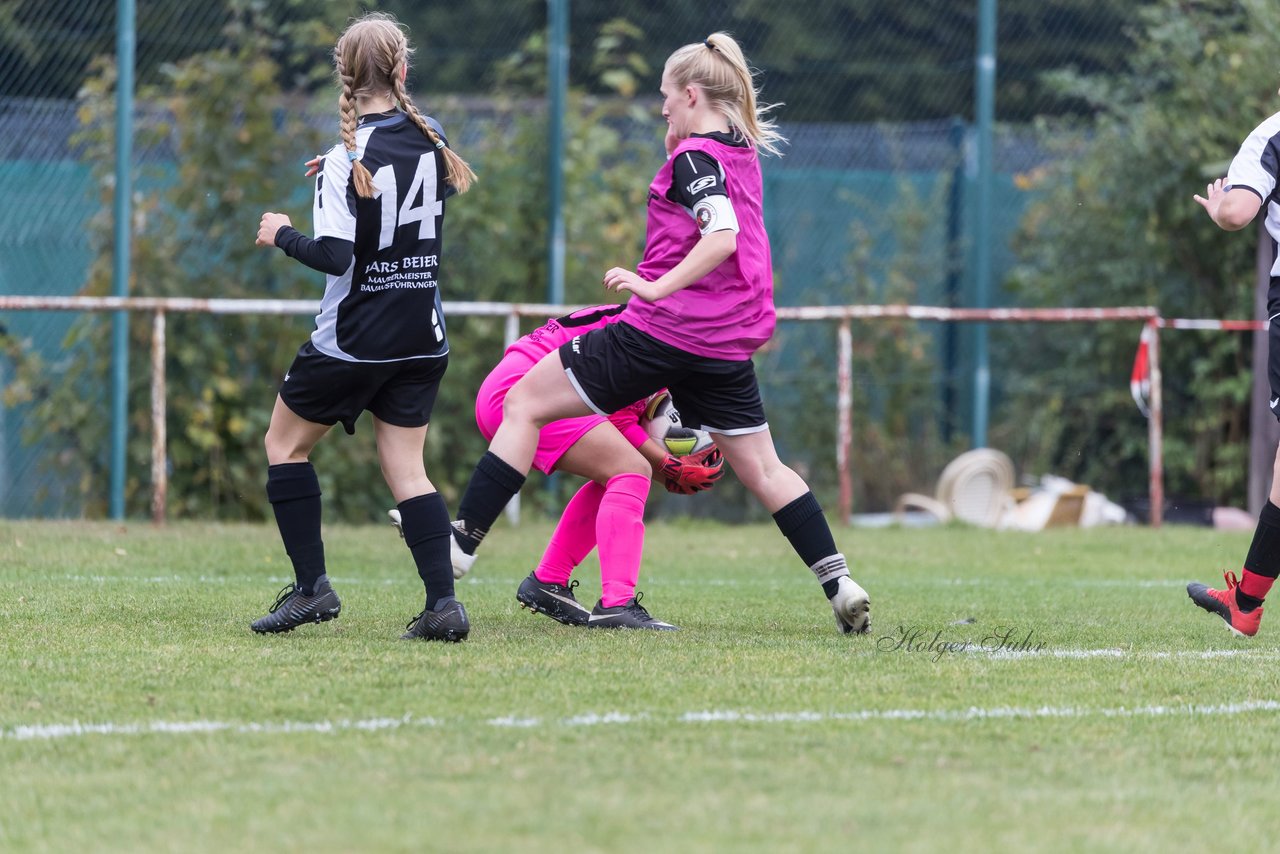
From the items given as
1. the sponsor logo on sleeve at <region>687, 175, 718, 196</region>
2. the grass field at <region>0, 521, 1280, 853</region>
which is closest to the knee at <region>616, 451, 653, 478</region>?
the grass field at <region>0, 521, 1280, 853</region>

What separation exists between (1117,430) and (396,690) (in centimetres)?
858

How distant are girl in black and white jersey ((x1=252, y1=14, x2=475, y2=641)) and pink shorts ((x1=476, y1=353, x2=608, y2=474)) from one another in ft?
1.66

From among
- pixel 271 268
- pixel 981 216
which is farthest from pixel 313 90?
pixel 981 216

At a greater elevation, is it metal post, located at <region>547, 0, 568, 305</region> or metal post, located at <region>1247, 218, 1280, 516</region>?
metal post, located at <region>547, 0, 568, 305</region>

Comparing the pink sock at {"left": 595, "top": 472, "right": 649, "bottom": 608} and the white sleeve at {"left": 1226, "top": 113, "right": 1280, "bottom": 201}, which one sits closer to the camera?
the white sleeve at {"left": 1226, "top": 113, "right": 1280, "bottom": 201}

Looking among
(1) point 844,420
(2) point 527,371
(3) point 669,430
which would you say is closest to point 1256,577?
(3) point 669,430

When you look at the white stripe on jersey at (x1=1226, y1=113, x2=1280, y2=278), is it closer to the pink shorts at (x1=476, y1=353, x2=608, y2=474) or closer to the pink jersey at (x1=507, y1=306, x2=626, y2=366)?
the pink jersey at (x1=507, y1=306, x2=626, y2=366)

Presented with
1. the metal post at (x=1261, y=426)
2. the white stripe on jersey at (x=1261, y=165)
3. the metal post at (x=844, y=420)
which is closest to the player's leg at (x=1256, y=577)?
the white stripe on jersey at (x=1261, y=165)

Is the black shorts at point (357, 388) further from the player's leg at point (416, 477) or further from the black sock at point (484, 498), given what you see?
the black sock at point (484, 498)

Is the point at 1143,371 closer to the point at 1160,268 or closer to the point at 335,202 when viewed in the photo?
the point at 1160,268

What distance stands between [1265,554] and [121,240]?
6.59 metres

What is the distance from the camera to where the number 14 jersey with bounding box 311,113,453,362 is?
184 inches

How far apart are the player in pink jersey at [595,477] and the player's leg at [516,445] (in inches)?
8.6

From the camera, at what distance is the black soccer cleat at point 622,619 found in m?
5.17
